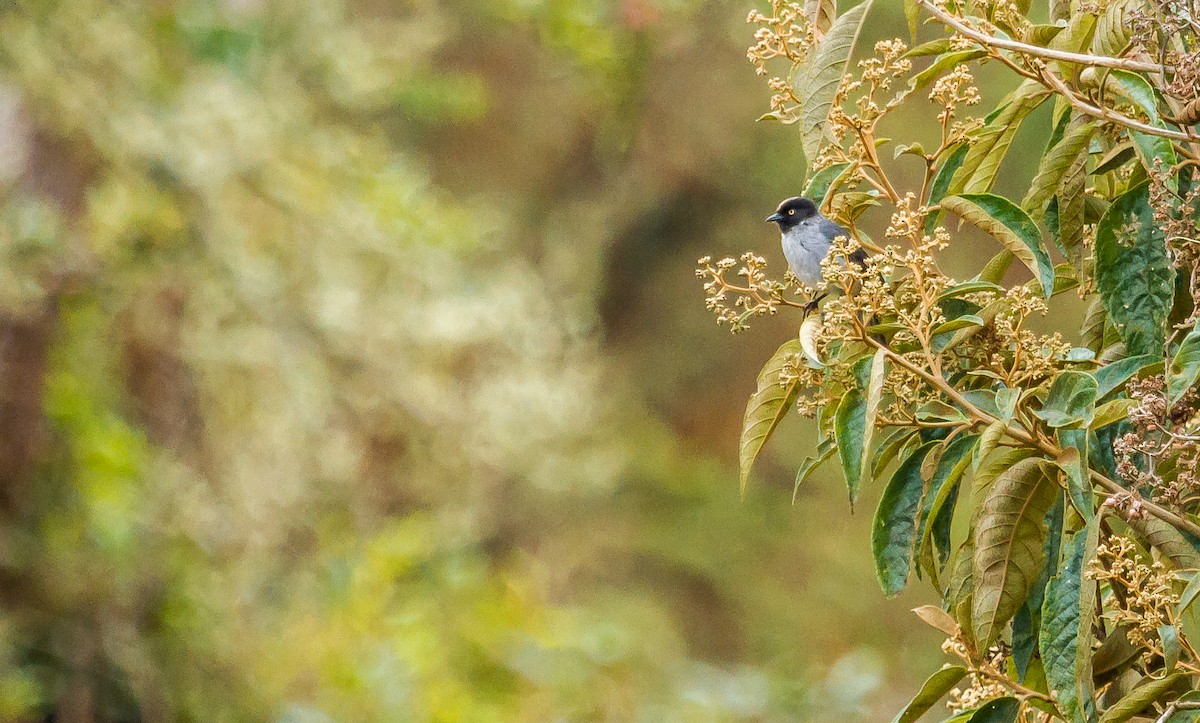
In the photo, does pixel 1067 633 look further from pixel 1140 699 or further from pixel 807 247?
pixel 807 247

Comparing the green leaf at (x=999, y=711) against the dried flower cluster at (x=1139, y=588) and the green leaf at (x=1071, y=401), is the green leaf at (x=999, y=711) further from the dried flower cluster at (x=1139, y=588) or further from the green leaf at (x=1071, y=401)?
the green leaf at (x=1071, y=401)

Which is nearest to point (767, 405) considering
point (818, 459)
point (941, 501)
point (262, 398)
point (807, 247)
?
point (818, 459)

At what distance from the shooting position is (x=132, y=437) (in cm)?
414

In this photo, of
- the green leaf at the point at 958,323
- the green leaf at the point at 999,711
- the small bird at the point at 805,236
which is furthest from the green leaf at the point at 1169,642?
the small bird at the point at 805,236

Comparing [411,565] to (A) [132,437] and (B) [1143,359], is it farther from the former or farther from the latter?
(B) [1143,359]

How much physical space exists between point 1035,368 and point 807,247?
108 centimetres

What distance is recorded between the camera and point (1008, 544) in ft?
3.23

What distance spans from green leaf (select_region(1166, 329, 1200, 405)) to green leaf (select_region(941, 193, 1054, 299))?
0.46 ft

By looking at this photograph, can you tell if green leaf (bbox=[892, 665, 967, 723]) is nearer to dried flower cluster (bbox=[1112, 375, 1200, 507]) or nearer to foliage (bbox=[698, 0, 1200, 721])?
foliage (bbox=[698, 0, 1200, 721])

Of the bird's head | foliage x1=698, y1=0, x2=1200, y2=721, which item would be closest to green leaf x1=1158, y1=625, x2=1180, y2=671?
foliage x1=698, y1=0, x2=1200, y2=721

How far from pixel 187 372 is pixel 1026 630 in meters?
3.89

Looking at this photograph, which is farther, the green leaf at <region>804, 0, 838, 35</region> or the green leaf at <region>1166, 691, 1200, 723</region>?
the green leaf at <region>804, 0, 838, 35</region>

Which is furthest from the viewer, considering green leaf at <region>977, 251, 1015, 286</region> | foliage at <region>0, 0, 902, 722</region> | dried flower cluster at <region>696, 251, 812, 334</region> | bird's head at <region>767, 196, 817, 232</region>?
foliage at <region>0, 0, 902, 722</region>

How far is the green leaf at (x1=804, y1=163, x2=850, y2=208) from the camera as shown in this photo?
1141 mm
